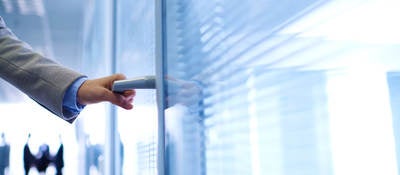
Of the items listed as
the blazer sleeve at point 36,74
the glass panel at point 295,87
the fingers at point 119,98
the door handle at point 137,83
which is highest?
the blazer sleeve at point 36,74

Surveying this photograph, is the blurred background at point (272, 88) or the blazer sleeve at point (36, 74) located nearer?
the blurred background at point (272, 88)

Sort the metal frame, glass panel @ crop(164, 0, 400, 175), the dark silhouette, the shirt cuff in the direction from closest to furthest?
glass panel @ crop(164, 0, 400, 175) → the metal frame → the shirt cuff → the dark silhouette

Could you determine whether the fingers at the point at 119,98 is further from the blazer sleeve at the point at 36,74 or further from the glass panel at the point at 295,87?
the glass panel at the point at 295,87

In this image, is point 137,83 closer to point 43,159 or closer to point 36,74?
point 36,74

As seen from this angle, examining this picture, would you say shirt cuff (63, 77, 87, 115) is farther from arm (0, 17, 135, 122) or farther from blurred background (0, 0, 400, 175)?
blurred background (0, 0, 400, 175)

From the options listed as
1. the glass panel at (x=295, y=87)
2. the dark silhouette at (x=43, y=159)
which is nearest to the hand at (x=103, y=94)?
the glass panel at (x=295, y=87)

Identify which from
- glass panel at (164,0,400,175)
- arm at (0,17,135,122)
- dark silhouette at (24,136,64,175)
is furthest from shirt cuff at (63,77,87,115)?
dark silhouette at (24,136,64,175)

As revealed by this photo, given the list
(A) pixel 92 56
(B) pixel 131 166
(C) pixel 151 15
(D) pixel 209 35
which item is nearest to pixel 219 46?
(D) pixel 209 35

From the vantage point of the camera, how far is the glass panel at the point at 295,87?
0.24 metres

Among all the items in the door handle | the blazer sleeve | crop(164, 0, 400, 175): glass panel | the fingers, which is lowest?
crop(164, 0, 400, 175): glass panel

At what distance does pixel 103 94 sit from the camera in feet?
2.24

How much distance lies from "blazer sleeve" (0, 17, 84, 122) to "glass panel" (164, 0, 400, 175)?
1.01ft

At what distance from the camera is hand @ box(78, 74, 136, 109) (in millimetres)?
676

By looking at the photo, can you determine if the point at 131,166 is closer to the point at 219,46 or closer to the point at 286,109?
the point at 219,46
